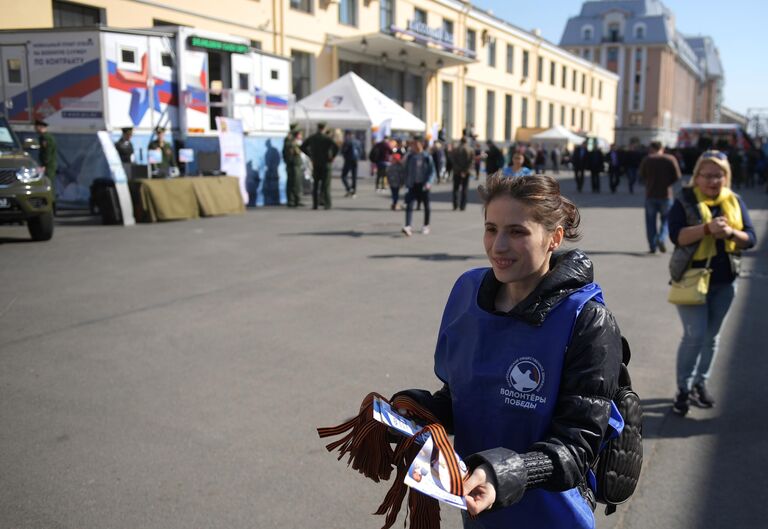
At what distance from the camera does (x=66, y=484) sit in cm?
373

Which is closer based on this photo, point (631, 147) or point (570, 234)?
point (570, 234)

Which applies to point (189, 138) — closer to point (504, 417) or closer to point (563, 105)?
point (504, 417)

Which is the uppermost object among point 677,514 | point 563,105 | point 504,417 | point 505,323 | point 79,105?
point 563,105

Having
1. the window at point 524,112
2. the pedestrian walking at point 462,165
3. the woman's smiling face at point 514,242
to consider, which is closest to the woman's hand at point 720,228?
the woman's smiling face at point 514,242

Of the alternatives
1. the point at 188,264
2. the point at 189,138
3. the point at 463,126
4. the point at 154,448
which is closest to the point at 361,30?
the point at 463,126

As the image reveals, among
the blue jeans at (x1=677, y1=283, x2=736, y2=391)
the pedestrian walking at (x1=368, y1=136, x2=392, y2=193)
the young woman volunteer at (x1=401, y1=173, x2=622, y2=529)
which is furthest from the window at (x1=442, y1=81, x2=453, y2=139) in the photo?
the young woman volunteer at (x1=401, y1=173, x2=622, y2=529)

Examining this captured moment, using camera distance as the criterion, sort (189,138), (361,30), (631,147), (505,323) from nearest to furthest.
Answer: (505,323) < (189,138) < (631,147) < (361,30)

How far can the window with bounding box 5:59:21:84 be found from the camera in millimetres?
15991

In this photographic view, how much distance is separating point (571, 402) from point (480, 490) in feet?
1.21

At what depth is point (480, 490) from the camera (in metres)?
1.61

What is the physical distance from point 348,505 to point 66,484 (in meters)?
1.55

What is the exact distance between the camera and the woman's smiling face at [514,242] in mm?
1918

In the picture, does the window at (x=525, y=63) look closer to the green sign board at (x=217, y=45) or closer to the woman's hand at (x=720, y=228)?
the green sign board at (x=217, y=45)

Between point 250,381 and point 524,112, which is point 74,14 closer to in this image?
point 250,381
